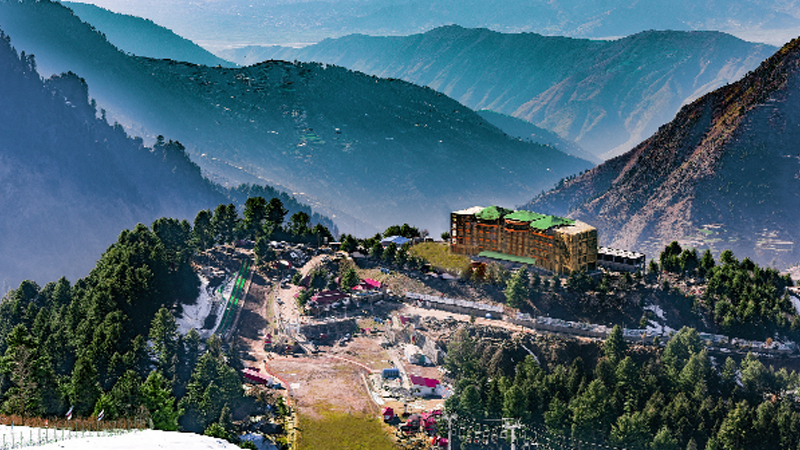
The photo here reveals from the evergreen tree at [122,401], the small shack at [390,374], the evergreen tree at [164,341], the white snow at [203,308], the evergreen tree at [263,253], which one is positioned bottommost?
the evergreen tree at [122,401]

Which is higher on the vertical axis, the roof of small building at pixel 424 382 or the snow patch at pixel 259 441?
the roof of small building at pixel 424 382

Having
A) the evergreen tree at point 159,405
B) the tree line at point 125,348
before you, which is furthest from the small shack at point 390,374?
the evergreen tree at point 159,405

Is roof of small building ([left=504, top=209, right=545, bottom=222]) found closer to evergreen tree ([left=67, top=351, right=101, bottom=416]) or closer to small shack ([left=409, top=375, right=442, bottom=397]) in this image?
small shack ([left=409, top=375, right=442, bottom=397])

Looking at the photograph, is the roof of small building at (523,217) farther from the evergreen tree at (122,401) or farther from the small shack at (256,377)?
the evergreen tree at (122,401)

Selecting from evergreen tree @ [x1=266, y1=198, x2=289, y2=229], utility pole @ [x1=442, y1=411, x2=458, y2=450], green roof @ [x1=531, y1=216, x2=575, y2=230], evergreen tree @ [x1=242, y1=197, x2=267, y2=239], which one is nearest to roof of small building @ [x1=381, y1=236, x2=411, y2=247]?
evergreen tree @ [x1=266, y1=198, x2=289, y2=229]

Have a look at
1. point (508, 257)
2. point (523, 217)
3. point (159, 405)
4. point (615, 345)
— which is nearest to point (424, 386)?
point (615, 345)

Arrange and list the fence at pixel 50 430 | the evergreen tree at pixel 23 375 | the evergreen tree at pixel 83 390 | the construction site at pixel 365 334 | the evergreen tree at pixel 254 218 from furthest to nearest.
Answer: the evergreen tree at pixel 254 218 < the construction site at pixel 365 334 < the evergreen tree at pixel 83 390 < the evergreen tree at pixel 23 375 < the fence at pixel 50 430

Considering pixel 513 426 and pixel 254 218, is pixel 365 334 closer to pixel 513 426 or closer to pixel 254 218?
pixel 513 426
